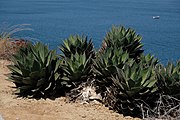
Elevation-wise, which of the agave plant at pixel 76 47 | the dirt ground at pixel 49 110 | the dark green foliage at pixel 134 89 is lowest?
the dirt ground at pixel 49 110

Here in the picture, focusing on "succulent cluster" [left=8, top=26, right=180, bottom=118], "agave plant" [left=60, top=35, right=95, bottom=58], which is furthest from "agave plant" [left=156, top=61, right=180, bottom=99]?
"agave plant" [left=60, top=35, right=95, bottom=58]

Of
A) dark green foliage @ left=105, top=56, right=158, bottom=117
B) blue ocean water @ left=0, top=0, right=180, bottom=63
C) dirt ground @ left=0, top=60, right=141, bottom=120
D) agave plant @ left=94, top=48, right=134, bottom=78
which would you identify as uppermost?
blue ocean water @ left=0, top=0, right=180, bottom=63

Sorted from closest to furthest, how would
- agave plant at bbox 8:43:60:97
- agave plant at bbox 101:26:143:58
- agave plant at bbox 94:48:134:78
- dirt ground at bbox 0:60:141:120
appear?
dirt ground at bbox 0:60:141:120
agave plant at bbox 94:48:134:78
agave plant at bbox 8:43:60:97
agave plant at bbox 101:26:143:58

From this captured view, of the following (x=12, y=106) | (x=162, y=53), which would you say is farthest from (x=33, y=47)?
(x=162, y=53)

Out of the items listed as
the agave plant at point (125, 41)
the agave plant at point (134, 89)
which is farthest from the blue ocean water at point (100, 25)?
the agave plant at point (134, 89)

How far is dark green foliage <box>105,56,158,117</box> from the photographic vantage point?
16.4 feet

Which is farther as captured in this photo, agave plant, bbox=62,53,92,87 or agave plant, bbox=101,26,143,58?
agave plant, bbox=101,26,143,58

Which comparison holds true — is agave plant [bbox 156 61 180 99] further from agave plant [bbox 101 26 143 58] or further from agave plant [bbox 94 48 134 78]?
agave plant [bbox 101 26 143 58]

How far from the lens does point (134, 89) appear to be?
4.96 metres

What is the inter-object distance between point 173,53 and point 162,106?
6982mm

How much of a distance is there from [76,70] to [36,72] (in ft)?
1.94

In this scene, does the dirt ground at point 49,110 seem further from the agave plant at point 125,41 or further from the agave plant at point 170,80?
the agave plant at point 125,41

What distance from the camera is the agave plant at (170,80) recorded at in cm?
512

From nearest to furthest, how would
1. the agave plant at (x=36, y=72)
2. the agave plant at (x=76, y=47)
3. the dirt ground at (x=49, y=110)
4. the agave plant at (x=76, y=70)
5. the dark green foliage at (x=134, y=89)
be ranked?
1. the dirt ground at (x=49, y=110)
2. the dark green foliage at (x=134, y=89)
3. the agave plant at (x=36, y=72)
4. the agave plant at (x=76, y=70)
5. the agave plant at (x=76, y=47)
